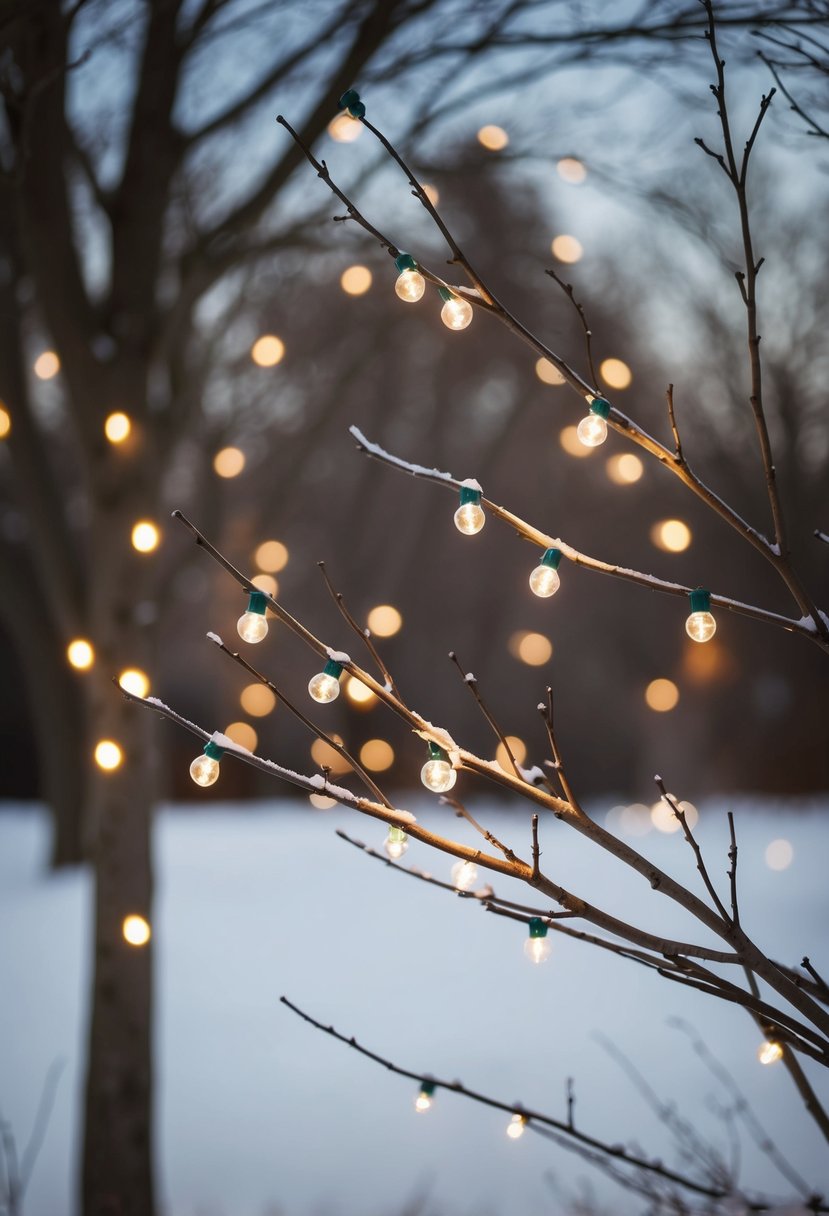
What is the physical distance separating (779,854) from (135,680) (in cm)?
383

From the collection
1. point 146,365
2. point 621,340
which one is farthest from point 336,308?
point 146,365

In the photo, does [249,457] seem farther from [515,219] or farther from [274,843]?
[274,843]

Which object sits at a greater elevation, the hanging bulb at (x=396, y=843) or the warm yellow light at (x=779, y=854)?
the warm yellow light at (x=779, y=854)

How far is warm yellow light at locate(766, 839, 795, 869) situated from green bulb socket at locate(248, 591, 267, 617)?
14.3ft

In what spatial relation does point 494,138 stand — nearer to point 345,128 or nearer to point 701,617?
point 345,128

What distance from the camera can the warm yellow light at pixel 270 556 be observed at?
20.3 feet

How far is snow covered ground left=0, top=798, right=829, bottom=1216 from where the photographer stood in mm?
2881

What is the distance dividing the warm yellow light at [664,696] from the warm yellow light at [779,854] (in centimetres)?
425

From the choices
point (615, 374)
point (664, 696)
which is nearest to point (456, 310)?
point (615, 374)

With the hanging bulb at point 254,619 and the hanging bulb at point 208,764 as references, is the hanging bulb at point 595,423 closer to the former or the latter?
the hanging bulb at point 254,619

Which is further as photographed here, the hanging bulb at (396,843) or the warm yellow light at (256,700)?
the warm yellow light at (256,700)

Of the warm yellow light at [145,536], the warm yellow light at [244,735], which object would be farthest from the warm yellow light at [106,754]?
the warm yellow light at [244,735]

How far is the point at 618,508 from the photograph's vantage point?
9969mm

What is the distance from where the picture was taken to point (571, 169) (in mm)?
2822
